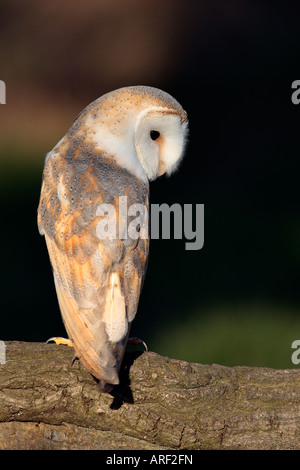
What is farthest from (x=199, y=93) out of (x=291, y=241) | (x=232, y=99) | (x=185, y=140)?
(x=185, y=140)

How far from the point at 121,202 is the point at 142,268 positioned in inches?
7.5

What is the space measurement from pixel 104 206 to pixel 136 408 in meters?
0.56

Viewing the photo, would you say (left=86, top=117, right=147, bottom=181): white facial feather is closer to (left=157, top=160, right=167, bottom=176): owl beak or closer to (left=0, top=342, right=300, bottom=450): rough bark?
(left=157, top=160, right=167, bottom=176): owl beak

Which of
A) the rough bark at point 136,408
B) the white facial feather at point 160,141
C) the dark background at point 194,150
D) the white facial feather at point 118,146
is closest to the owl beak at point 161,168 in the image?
the white facial feather at point 160,141

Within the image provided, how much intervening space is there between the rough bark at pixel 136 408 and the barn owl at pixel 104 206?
16 centimetres

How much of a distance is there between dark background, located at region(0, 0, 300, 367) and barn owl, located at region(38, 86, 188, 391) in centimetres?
161

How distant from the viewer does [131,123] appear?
2.18 meters

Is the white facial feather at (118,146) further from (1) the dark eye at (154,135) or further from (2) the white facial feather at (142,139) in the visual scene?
(1) the dark eye at (154,135)

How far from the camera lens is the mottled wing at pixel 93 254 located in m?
1.94

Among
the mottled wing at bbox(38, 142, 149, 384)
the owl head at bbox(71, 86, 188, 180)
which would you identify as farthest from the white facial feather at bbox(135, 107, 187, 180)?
the mottled wing at bbox(38, 142, 149, 384)

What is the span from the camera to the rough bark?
2059 mm

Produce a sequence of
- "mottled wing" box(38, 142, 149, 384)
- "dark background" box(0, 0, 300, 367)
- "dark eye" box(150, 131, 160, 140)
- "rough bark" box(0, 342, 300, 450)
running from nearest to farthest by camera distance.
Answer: "mottled wing" box(38, 142, 149, 384), "rough bark" box(0, 342, 300, 450), "dark eye" box(150, 131, 160, 140), "dark background" box(0, 0, 300, 367)

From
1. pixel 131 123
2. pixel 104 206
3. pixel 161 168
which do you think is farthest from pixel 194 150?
pixel 104 206

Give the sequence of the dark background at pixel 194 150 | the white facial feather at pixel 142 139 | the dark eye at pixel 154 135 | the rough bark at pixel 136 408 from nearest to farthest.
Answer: the rough bark at pixel 136 408 → the white facial feather at pixel 142 139 → the dark eye at pixel 154 135 → the dark background at pixel 194 150
